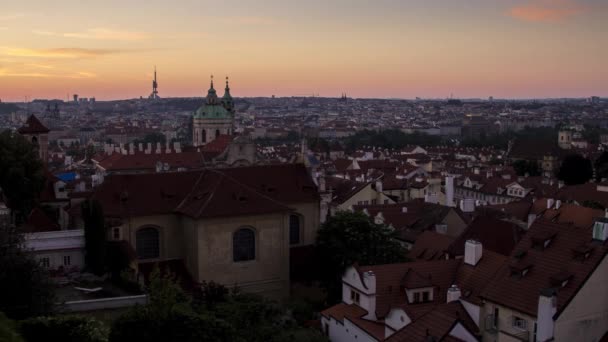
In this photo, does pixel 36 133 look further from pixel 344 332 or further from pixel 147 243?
pixel 344 332

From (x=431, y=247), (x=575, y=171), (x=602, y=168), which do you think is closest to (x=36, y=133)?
(x=431, y=247)

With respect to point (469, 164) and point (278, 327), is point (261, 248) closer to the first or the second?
point (278, 327)

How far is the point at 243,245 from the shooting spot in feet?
130

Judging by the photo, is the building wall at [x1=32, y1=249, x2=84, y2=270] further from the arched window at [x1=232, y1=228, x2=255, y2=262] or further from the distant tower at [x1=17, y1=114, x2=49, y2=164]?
the distant tower at [x1=17, y1=114, x2=49, y2=164]

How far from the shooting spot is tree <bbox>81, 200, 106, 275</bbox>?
36.8 meters

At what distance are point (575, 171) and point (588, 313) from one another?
6385cm

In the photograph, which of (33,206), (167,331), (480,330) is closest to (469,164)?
(33,206)

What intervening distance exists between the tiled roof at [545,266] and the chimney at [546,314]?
541 millimetres

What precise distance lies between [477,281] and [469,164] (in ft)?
275

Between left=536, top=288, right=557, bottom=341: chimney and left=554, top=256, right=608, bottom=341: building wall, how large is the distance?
0.32m

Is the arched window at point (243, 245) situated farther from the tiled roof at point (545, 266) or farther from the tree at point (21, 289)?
the tiled roof at point (545, 266)

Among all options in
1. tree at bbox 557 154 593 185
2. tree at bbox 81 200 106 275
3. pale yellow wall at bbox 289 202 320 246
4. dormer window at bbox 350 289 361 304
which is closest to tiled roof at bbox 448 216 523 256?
dormer window at bbox 350 289 361 304

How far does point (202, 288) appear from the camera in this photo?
34406 mm

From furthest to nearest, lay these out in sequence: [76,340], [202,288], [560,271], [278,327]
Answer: [202,288] < [278,327] < [560,271] < [76,340]
